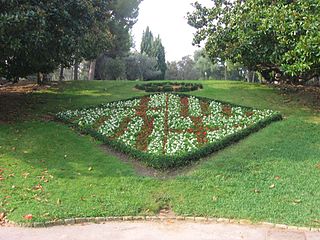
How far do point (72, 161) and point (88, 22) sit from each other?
5.61 meters

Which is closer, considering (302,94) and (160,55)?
(302,94)

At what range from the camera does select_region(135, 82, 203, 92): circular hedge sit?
1667 centimetres

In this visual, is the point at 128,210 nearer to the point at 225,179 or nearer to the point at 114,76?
the point at 225,179

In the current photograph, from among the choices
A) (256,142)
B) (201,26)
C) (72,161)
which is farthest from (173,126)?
(201,26)

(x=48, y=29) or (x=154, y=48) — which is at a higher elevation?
(x=154, y=48)

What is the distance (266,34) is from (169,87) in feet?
19.6

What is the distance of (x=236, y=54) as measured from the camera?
45.5ft

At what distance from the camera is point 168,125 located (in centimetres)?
1095

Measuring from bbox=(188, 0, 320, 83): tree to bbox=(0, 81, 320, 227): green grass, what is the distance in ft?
7.13

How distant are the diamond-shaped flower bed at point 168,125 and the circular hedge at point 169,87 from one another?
2.20 m

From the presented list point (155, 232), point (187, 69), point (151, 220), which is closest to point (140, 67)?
point (187, 69)

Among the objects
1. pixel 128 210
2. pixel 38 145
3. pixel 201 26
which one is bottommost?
pixel 128 210

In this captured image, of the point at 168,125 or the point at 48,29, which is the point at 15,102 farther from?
the point at 168,125

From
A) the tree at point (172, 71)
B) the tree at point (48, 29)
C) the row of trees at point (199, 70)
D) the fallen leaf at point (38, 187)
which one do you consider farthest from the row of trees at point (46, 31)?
the tree at point (172, 71)
